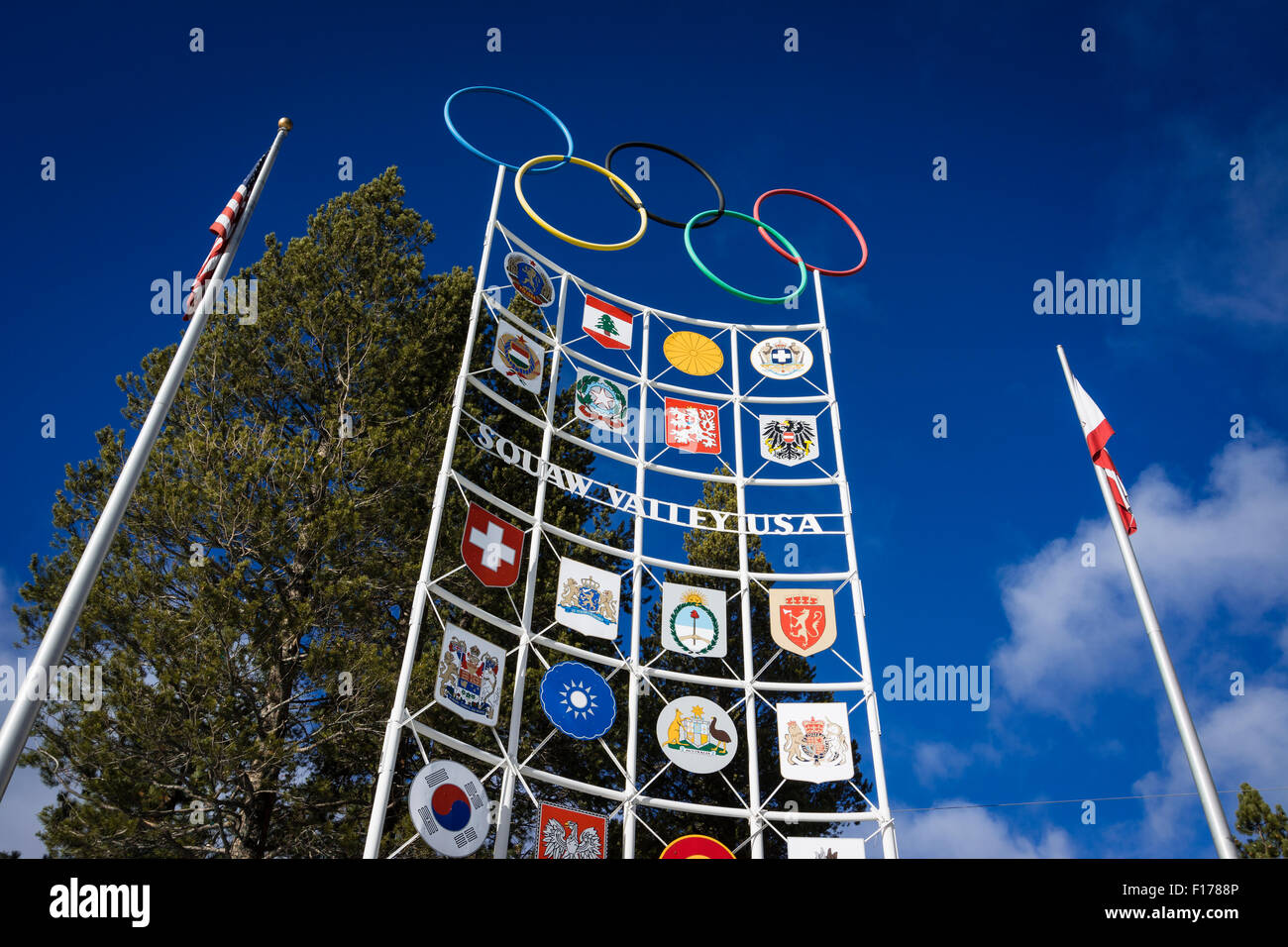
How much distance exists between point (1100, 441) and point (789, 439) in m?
6.75

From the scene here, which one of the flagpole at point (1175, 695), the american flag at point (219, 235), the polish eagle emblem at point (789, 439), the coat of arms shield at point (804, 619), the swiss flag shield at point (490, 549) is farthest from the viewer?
the polish eagle emblem at point (789, 439)

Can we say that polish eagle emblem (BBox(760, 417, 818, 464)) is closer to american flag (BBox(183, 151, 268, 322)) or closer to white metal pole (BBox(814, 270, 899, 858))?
white metal pole (BBox(814, 270, 899, 858))

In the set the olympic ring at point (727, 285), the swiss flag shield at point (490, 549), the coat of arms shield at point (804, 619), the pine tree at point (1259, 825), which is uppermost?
the olympic ring at point (727, 285)

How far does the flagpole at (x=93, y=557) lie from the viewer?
20.3ft

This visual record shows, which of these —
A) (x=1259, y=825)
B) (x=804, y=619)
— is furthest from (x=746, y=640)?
(x=1259, y=825)

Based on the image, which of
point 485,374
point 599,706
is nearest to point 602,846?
point 599,706

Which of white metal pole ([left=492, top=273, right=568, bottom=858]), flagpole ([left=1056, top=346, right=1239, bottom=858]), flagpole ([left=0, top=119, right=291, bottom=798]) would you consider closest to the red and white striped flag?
flagpole ([left=1056, top=346, right=1239, bottom=858])

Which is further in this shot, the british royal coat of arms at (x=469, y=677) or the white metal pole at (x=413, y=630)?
the british royal coat of arms at (x=469, y=677)

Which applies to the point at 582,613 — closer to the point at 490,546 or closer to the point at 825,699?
the point at 490,546

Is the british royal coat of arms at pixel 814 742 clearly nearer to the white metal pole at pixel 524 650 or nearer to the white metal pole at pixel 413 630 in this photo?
the white metal pole at pixel 524 650

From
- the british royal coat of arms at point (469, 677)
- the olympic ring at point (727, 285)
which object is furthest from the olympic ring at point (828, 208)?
the british royal coat of arms at point (469, 677)

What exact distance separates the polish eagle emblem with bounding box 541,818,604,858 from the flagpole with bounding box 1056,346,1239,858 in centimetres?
720

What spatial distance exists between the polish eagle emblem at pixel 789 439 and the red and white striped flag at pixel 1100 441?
5839 mm
